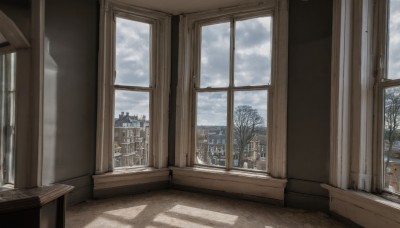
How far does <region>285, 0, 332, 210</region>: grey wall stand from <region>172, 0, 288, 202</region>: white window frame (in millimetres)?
86

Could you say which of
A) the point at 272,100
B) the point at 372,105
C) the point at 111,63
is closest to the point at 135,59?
the point at 111,63

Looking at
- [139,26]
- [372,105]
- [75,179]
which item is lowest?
[75,179]

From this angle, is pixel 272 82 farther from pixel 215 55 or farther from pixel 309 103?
pixel 215 55

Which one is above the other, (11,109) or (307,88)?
(307,88)

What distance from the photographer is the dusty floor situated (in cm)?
235

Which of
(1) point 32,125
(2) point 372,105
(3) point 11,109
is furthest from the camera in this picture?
(3) point 11,109

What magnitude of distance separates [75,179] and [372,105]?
308cm

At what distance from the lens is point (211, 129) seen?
3344 millimetres

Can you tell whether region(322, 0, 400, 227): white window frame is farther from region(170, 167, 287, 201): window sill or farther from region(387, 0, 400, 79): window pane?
region(170, 167, 287, 201): window sill

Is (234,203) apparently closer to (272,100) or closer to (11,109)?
(272,100)

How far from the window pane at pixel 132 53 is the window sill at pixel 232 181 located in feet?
4.23

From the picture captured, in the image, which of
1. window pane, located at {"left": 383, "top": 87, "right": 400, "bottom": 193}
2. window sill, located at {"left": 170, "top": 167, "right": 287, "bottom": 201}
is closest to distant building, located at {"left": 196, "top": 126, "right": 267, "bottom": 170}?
window sill, located at {"left": 170, "top": 167, "right": 287, "bottom": 201}

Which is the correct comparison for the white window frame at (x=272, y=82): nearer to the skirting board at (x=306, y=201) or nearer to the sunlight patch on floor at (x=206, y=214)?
the skirting board at (x=306, y=201)

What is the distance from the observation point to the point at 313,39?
2.70m
